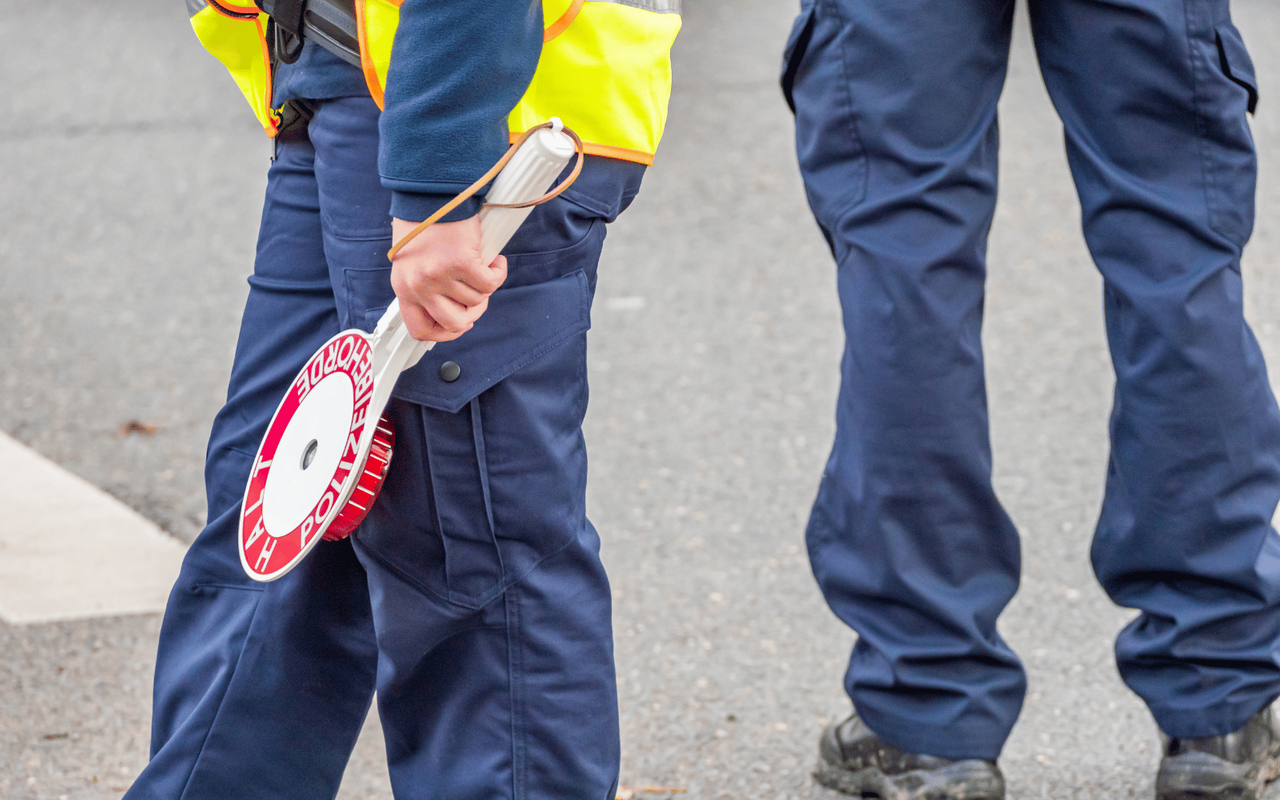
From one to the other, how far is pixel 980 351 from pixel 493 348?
0.74 metres

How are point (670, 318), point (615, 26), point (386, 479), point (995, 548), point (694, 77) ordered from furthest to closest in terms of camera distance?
point (694, 77) < point (670, 318) < point (995, 548) < point (386, 479) < point (615, 26)

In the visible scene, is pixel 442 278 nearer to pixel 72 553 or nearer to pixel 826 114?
pixel 826 114

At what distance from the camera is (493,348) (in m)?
1.49

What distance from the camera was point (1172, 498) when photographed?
1.86 m

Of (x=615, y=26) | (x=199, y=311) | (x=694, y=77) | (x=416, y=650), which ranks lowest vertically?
(x=199, y=311)

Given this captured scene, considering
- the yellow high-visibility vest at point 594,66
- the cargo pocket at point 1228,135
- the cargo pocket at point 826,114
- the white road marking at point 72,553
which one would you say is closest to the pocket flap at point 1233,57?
the cargo pocket at point 1228,135

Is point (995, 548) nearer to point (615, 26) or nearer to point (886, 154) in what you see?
point (886, 154)

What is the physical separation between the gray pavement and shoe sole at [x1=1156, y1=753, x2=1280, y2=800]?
5.4 inches

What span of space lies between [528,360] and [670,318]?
2427 millimetres

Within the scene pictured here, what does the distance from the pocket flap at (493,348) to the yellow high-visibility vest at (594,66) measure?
0.16m

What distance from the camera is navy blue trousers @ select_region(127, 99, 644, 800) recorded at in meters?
1.50

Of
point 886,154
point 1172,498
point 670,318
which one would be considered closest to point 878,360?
point 886,154

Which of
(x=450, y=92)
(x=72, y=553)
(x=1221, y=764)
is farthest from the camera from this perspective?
(x=72, y=553)

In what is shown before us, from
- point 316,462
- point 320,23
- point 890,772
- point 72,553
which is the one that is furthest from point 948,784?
point 72,553
